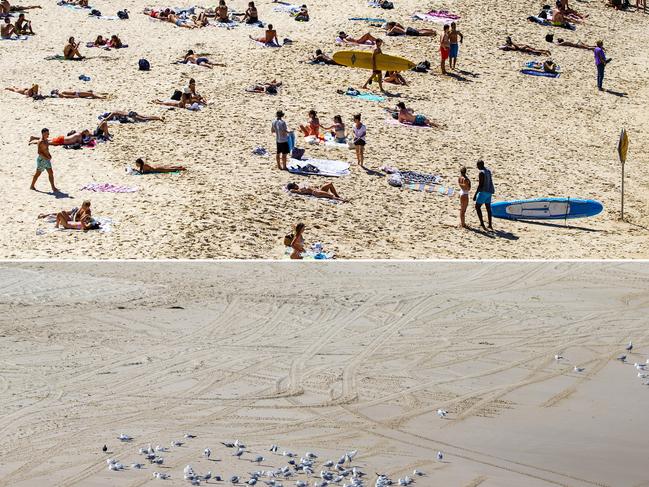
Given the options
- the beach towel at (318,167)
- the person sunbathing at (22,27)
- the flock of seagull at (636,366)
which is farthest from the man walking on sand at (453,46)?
the flock of seagull at (636,366)

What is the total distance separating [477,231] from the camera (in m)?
21.4

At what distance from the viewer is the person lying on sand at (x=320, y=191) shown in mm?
22266

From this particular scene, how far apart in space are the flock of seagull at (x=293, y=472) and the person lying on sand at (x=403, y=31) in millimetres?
22190

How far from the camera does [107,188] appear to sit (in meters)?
22.2

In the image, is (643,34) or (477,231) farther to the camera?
(643,34)

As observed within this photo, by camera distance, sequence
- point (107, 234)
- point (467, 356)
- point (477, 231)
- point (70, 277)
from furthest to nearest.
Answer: point (477, 231), point (107, 234), point (70, 277), point (467, 356)

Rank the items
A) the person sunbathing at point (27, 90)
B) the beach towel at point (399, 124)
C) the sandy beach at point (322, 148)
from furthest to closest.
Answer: the person sunbathing at point (27, 90) → the beach towel at point (399, 124) → the sandy beach at point (322, 148)

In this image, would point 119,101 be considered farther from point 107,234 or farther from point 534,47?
point 534,47

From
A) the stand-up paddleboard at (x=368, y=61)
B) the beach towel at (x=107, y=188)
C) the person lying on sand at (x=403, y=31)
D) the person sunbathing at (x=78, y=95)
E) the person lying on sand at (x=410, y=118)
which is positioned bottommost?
the beach towel at (x=107, y=188)

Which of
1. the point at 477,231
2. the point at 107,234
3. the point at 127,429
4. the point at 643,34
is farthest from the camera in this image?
the point at 643,34

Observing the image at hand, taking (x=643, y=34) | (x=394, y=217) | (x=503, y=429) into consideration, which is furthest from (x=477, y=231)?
(x=643, y=34)

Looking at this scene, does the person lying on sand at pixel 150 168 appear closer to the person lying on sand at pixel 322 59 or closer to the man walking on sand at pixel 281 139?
the man walking on sand at pixel 281 139

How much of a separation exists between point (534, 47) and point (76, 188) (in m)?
16.1

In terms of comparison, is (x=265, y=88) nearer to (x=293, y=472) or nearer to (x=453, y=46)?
(x=453, y=46)
